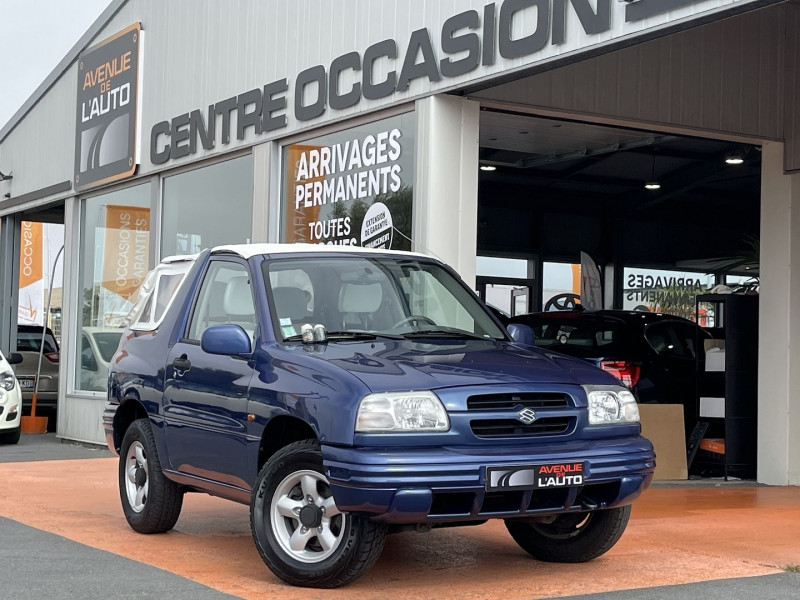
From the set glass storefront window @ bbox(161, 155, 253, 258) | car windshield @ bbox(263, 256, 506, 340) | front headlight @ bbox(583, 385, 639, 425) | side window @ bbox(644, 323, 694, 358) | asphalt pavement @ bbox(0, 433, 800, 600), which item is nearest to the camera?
asphalt pavement @ bbox(0, 433, 800, 600)

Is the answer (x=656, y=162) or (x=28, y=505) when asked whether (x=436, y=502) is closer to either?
(x=28, y=505)

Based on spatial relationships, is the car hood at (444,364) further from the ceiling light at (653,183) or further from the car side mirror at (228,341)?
the ceiling light at (653,183)

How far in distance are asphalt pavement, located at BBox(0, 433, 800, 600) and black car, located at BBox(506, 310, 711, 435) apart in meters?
5.20

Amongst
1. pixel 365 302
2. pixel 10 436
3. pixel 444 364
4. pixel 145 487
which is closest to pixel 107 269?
pixel 10 436

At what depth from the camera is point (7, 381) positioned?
1617cm

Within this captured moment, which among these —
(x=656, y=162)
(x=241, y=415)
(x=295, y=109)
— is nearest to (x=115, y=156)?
(x=295, y=109)

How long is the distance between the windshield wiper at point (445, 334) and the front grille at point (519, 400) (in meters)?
1.02

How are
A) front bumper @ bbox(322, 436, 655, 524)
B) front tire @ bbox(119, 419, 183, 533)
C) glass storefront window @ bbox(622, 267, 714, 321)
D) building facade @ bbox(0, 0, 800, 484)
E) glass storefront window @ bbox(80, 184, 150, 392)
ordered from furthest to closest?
glass storefront window @ bbox(622, 267, 714, 321) → glass storefront window @ bbox(80, 184, 150, 392) → building facade @ bbox(0, 0, 800, 484) → front tire @ bbox(119, 419, 183, 533) → front bumper @ bbox(322, 436, 655, 524)

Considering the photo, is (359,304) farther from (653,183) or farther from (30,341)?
(653,183)

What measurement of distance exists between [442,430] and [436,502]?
33 centimetres

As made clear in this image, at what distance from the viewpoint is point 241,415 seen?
6461mm

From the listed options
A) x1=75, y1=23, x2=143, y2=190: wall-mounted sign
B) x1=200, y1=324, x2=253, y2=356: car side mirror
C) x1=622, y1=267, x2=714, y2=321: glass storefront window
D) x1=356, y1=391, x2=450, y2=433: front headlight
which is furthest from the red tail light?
x1=622, y1=267, x2=714, y2=321: glass storefront window

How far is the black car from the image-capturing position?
12242 mm

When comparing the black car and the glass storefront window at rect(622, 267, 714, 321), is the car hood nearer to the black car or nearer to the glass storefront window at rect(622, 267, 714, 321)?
the black car
